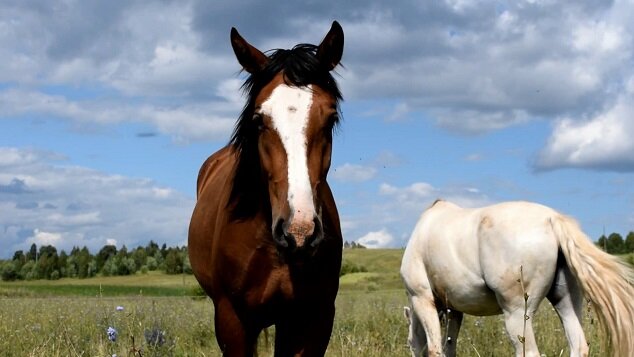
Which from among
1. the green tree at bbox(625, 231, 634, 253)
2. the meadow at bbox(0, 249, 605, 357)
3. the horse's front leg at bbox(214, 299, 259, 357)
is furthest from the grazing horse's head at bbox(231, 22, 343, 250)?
the green tree at bbox(625, 231, 634, 253)

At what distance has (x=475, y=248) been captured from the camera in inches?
242

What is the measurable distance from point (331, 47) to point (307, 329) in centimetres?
140

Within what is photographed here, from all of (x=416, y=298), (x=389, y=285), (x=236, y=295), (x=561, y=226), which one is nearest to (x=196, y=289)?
(x=389, y=285)

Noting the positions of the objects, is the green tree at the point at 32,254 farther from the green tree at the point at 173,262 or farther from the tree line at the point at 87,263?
the green tree at the point at 173,262

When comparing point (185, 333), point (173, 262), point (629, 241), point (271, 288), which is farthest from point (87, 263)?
point (271, 288)

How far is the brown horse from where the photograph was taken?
2996mm

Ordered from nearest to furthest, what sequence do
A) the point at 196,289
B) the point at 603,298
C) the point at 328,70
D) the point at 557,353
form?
the point at 328,70 < the point at 603,298 < the point at 557,353 < the point at 196,289

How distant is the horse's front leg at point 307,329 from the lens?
3746 mm

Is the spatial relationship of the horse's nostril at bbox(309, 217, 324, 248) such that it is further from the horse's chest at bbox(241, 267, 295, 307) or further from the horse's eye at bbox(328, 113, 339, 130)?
the horse's chest at bbox(241, 267, 295, 307)

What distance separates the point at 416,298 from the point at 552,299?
135 cm

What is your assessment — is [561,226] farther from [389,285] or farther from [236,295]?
[389,285]

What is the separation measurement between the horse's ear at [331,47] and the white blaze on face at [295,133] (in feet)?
1.05

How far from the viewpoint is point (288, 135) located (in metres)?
→ 3.08

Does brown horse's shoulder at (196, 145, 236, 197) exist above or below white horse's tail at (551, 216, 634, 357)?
above
